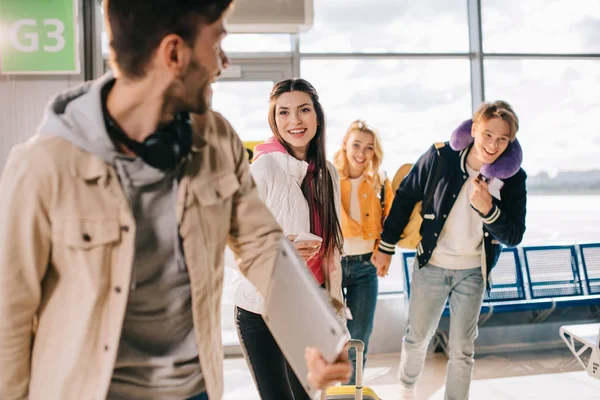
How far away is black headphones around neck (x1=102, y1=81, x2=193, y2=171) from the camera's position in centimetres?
110

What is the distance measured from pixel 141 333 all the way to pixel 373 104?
4.86 metres

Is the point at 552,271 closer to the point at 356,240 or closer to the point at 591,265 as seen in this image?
the point at 591,265

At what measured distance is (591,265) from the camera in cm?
587

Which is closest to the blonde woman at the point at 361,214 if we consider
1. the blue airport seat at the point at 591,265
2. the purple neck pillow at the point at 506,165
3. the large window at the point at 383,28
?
the purple neck pillow at the point at 506,165

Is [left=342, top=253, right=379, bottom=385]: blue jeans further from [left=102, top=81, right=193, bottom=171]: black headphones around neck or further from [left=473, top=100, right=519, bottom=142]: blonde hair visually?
[left=102, top=81, right=193, bottom=171]: black headphones around neck

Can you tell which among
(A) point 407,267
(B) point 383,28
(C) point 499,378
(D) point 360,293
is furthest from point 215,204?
(B) point 383,28

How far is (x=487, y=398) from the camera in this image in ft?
13.7

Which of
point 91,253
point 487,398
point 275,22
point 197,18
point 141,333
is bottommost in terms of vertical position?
point 487,398

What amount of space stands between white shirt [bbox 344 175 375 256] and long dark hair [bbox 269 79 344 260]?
53.1 inches

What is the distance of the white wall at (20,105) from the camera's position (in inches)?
202

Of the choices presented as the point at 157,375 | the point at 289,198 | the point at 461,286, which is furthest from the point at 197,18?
the point at 461,286

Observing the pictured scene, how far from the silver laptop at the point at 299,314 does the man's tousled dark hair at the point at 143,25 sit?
1.64 feet

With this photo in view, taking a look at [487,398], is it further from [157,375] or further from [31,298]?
[31,298]

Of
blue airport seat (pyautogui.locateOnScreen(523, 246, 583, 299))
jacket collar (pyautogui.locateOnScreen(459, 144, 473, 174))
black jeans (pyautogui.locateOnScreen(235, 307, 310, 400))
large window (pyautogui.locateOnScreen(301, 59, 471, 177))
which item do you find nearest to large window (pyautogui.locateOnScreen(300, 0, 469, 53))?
large window (pyautogui.locateOnScreen(301, 59, 471, 177))
